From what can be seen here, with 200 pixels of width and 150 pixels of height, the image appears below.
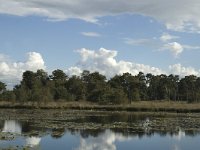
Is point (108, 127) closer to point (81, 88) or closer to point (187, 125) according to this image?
point (187, 125)

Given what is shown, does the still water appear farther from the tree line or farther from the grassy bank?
the tree line

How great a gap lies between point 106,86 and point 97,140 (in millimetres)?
60062

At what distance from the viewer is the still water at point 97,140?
77.7 feet

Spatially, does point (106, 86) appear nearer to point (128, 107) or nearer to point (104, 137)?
point (128, 107)

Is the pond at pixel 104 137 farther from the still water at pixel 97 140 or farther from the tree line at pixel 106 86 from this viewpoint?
the tree line at pixel 106 86

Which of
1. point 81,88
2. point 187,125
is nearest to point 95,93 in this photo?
point 81,88

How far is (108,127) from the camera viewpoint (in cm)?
3491

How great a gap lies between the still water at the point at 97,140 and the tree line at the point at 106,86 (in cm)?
4279

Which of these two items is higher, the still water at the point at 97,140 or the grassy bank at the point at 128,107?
the grassy bank at the point at 128,107

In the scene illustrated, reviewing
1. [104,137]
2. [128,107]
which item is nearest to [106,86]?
[128,107]

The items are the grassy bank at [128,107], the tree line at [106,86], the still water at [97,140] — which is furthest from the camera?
the tree line at [106,86]

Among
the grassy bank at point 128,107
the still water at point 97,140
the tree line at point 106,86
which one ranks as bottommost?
the still water at point 97,140

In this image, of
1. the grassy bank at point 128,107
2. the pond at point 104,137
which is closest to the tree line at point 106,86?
the grassy bank at point 128,107

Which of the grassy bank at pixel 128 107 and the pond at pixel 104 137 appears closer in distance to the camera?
the pond at pixel 104 137
